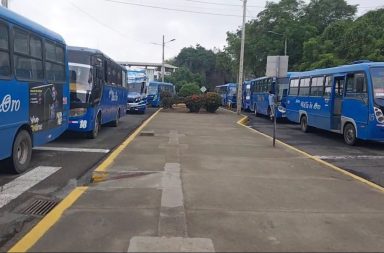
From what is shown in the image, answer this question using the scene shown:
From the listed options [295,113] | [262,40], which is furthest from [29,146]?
[262,40]

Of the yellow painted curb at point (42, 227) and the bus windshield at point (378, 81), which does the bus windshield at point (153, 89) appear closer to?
the bus windshield at point (378, 81)

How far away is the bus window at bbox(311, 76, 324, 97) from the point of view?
19.5 metres

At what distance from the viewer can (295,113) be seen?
2330 centimetres

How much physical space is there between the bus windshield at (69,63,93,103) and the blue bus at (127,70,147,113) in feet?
58.3

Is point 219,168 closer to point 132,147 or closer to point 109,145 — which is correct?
point 132,147

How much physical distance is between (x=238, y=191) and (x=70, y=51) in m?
8.98

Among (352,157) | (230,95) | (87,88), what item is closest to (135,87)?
(230,95)

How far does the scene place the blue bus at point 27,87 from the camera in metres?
8.48

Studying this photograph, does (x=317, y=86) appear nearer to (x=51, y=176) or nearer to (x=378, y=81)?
(x=378, y=81)

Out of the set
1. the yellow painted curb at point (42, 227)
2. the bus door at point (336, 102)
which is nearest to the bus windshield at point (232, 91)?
the bus door at point (336, 102)

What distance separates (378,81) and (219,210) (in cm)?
1030

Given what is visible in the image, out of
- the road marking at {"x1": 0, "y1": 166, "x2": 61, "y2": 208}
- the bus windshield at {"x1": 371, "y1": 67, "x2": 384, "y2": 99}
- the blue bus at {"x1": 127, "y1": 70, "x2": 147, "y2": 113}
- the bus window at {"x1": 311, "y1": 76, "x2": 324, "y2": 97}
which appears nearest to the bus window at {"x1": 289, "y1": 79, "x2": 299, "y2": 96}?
the bus window at {"x1": 311, "y1": 76, "x2": 324, "y2": 97}

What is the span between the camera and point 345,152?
47.5 feet

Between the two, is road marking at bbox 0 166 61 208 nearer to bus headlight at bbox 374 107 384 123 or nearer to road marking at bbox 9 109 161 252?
road marking at bbox 9 109 161 252
